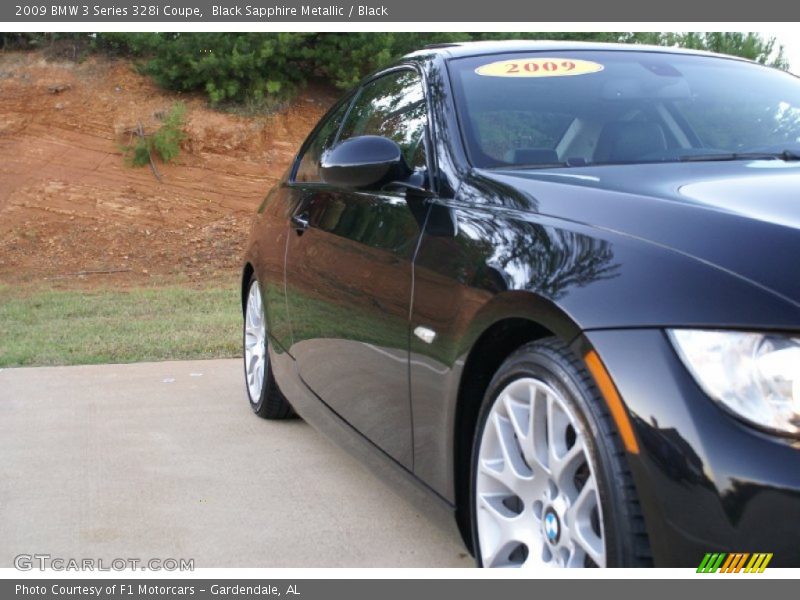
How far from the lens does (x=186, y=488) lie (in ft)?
13.6

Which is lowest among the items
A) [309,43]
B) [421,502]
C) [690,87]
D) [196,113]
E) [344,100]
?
[196,113]

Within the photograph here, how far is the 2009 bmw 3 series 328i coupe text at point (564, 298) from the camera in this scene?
6.40ft

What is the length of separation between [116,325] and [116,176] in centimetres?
636

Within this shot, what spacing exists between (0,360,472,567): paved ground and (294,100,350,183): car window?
A: 124 centimetres

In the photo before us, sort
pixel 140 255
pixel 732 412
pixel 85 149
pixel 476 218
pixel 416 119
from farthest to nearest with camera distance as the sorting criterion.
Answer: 1. pixel 85 149
2. pixel 140 255
3. pixel 416 119
4. pixel 476 218
5. pixel 732 412

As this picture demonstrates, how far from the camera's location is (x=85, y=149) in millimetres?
14469

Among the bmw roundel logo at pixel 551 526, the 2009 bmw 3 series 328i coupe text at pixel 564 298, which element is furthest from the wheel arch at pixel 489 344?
the bmw roundel logo at pixel 551 526

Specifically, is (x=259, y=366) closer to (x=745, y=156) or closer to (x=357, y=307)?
(x=357, y=307)

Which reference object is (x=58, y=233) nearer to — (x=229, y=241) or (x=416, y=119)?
(x=229, y=241)

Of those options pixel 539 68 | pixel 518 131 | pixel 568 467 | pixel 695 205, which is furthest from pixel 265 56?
pixel 568 467

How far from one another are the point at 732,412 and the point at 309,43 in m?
13.7

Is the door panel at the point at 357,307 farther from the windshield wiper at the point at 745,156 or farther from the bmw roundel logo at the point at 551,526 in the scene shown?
the windshield wiper at the point at 745,156

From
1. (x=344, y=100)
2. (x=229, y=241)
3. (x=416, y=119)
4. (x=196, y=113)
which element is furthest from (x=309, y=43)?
(x=416, y=119)

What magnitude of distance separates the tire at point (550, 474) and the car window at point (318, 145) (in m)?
2.12
